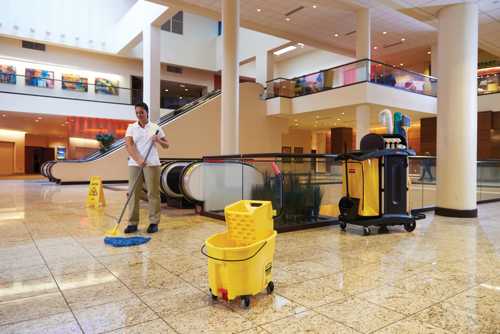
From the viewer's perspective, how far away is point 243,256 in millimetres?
2162

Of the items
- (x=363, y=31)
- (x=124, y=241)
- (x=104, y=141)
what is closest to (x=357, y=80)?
(x=363, y=31)

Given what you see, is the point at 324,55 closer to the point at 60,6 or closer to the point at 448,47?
the point at 60,6

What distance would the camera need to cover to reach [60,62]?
20.9m

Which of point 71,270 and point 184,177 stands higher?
point 184,177

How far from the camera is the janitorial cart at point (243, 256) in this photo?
7.12 ft

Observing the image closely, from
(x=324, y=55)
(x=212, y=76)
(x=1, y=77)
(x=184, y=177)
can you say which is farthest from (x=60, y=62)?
(x=184, y=177)

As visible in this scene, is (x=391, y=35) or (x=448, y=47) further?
(x=391, y=35)

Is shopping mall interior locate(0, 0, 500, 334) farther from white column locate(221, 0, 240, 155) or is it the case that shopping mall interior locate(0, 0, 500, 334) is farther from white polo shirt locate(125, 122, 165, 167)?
white polo shirt locate(125, 122, 165, 167)

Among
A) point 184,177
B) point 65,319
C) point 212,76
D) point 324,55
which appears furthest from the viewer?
point 212,76

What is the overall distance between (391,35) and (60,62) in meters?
19.3

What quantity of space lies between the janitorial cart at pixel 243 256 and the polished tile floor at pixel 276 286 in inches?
4.9

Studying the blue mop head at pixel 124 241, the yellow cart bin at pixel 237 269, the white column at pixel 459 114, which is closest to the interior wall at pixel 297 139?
the white column at pixel 459 114

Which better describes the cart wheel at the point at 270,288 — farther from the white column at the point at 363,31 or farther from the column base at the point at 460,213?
the white column at the point at 363,31

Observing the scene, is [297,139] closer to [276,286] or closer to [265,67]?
[265,67]
